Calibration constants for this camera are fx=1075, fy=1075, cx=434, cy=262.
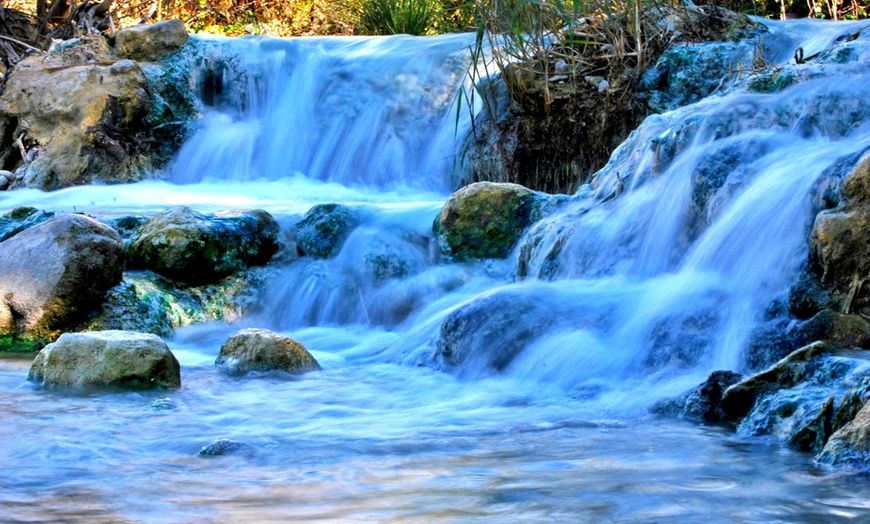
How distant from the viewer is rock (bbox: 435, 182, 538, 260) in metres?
6.65

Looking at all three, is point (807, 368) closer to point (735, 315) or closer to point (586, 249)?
point (735, 315)

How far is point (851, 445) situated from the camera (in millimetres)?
2807

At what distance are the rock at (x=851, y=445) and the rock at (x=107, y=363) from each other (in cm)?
259

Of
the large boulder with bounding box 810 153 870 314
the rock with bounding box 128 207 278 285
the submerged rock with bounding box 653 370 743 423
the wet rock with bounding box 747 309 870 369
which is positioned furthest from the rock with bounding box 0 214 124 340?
the large boulder with bounding box 810 153 870 314

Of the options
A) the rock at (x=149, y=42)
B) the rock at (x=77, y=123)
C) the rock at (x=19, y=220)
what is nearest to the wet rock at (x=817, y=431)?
the rock at (x=19, y=220)

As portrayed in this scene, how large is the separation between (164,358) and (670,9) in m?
5.29

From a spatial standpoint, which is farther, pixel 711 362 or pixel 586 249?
pixel 586 249

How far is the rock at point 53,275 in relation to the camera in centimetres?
552

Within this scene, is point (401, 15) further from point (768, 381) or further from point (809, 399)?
point (809, 399)

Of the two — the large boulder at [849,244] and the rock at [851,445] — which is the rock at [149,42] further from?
the rock at [851,445]

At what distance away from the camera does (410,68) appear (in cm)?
1012

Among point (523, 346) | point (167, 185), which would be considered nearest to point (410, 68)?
point (167, 185)

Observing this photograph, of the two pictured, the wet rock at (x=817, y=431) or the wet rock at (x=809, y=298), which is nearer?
the wet rock at (x=817, y=431)

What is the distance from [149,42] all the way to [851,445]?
30.4 feet
